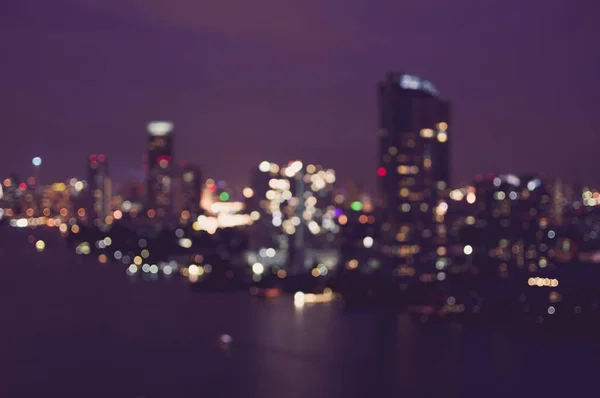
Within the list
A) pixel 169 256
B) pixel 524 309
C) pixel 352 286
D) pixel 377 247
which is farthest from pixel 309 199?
pixel 524 309

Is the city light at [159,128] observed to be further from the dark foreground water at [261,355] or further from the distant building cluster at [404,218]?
the dark foreground water at [261,355]

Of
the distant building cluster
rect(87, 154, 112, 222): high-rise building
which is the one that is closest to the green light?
the distant building cluster

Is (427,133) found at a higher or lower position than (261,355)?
higher

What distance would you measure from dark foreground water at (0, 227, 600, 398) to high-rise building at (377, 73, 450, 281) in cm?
503

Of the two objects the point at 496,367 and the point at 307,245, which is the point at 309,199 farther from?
the point at 496,367

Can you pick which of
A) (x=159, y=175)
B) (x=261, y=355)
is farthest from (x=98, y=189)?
(x=261, y=355)

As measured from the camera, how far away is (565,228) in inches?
451

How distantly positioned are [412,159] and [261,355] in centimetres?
995

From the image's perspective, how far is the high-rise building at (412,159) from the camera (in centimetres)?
1595

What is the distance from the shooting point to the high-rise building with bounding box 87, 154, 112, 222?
25609 millimetres

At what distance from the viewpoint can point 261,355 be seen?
8164 mm

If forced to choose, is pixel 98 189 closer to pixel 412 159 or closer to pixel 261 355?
pixel 412 159

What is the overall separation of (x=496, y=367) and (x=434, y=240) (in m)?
6.74

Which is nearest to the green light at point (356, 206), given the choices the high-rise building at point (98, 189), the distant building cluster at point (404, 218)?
the distant building cluster at point (404, 218)
